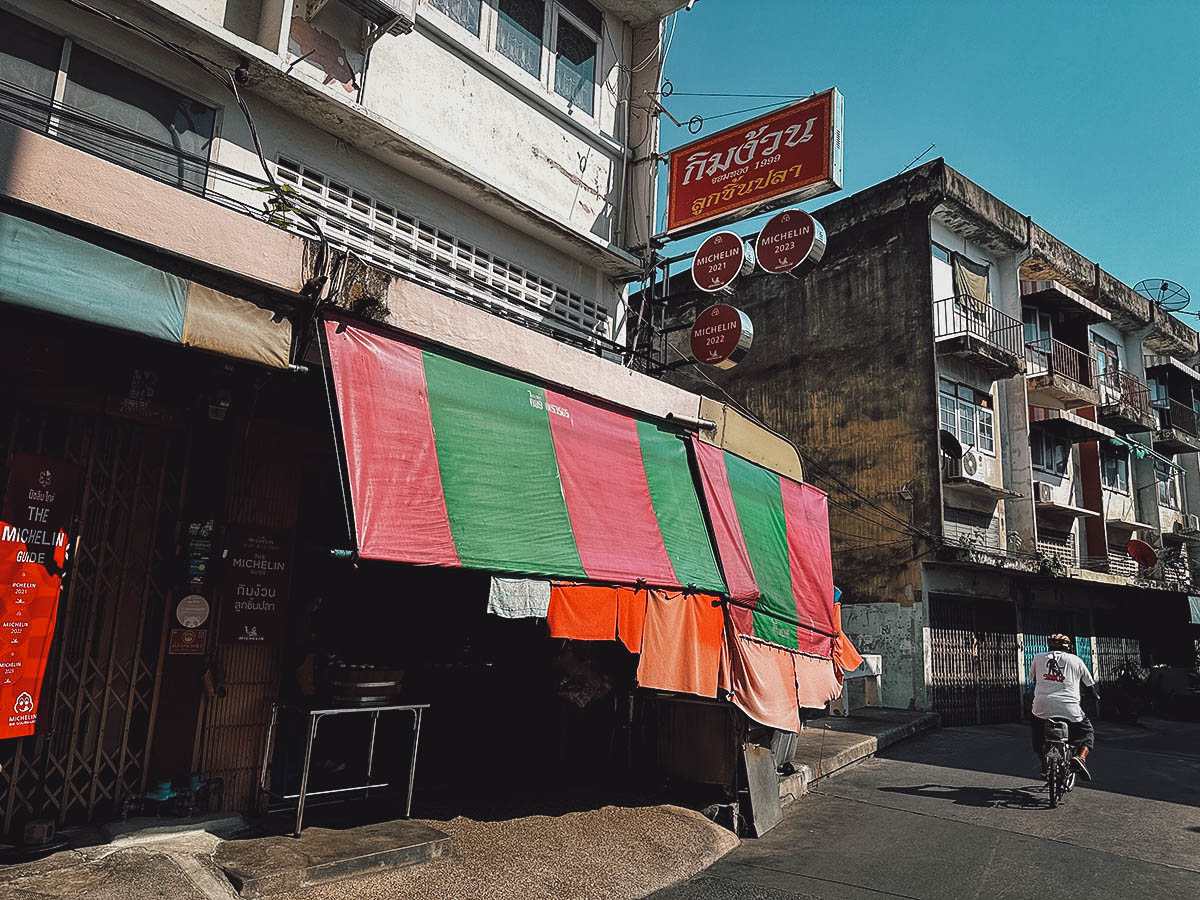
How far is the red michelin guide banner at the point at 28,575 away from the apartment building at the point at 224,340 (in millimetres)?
40

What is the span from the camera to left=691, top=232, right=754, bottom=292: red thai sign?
424 inches

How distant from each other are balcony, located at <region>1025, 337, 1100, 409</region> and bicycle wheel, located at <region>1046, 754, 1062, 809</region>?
17.2m

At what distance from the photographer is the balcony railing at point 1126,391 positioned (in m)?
28.4

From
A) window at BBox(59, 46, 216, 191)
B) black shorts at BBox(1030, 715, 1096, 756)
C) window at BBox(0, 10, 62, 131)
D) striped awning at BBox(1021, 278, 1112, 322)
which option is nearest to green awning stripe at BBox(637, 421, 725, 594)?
window at BBox(59, 46, 216, 191)

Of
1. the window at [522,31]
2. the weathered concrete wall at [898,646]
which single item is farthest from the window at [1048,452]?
the window at [522,31]

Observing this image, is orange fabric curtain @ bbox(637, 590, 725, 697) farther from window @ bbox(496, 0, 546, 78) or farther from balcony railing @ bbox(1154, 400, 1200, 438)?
balcony railing @ bbox(1154, 400, 1200, 438)

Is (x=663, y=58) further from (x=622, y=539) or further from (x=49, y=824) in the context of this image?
(x=49, y=824)

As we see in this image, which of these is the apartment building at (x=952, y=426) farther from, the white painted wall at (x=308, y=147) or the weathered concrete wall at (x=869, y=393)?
the white painted wall at (x=308, y=147)

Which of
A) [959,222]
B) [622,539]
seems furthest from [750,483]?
[959,222]

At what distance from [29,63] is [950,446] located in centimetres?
2071

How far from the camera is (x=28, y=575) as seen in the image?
564 cm

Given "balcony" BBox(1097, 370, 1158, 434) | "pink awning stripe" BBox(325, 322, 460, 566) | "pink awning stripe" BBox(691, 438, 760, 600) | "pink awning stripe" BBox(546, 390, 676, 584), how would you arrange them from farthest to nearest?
"balcony" BBox(1097, 370, 1158, 434)
"pink awning stripe" BBox(691, 438, 760, 600)
"pink awning stripe" BBox(546, 390, 676, 584)
"pink awning stripe" BBox(325, 322, 460, 566)

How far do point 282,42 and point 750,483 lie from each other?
700cm

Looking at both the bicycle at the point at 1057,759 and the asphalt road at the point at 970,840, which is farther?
the bicycle at the point at 1057,759
